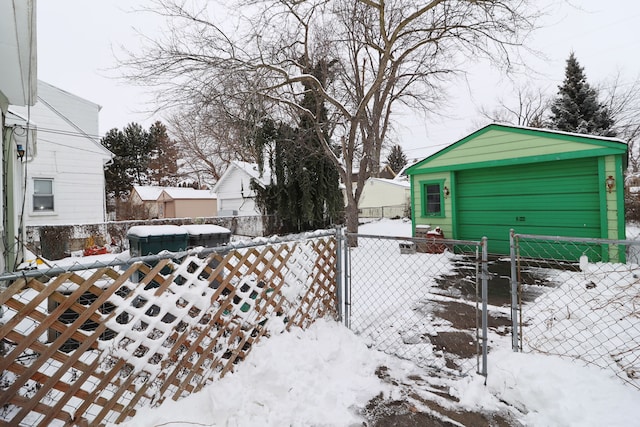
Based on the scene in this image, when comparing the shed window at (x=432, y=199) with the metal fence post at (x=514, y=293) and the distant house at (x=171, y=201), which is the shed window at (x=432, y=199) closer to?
the metal fence post at (x=514, y=293)

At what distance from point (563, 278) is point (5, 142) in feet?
30.7

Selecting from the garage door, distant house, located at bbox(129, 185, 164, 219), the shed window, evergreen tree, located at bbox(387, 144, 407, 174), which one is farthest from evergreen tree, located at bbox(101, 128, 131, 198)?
evergreen tree, located at bbox(387, 144, 407, 174)

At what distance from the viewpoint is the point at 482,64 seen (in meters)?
8.02

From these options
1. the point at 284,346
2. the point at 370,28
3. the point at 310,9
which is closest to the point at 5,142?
the point at 284,346

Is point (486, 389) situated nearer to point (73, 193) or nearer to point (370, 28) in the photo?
point (370, 28)

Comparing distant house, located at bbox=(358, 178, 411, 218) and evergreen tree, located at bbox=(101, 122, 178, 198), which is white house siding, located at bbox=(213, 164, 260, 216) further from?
evergreen tree, located at bbox=(101, 122, 178, 198)

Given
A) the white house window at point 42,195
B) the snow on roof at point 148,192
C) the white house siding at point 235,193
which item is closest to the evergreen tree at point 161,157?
the snow on roof at point 148,192

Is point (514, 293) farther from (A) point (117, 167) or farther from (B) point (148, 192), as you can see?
(A) point (117, 167)

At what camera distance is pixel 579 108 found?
15438 millimetres

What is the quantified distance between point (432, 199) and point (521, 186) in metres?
2.20

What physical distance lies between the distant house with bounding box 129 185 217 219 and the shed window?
17.5m

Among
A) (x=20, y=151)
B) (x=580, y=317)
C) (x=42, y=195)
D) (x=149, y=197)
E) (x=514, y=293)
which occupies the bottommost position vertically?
(x=580, y=317)

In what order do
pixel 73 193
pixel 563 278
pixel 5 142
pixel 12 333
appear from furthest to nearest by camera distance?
pixel 73 193 < pixel 563 278 < pixel 5 142 < pixel 12 333

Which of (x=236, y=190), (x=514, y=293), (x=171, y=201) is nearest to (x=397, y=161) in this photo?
(x=236, y=190)
